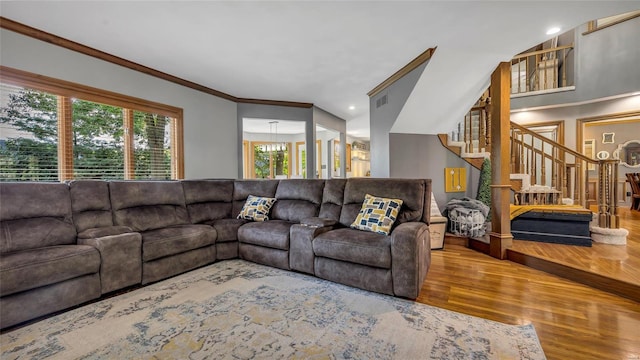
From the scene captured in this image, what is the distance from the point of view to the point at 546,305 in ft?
7.11

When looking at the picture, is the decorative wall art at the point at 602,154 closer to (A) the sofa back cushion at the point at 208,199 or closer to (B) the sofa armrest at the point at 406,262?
(B) the sofa armrest at the point at 406,262

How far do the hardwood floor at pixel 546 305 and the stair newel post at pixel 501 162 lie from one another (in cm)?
30

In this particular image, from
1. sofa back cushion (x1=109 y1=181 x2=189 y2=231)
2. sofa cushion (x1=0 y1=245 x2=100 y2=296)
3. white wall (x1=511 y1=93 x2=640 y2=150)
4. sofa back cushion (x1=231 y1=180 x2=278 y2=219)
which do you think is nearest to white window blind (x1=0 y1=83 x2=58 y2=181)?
sofa back cushion (x1=109 y1=181 x2=189 y2=231)

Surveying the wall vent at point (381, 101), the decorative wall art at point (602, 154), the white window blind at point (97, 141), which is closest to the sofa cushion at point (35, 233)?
the white window blind at point (97, 141)

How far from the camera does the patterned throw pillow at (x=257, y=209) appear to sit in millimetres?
3594

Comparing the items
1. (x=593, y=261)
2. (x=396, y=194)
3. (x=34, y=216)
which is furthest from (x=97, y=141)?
(x=593, y=261)

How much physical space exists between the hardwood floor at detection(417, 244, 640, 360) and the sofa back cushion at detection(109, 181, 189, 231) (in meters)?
2.93

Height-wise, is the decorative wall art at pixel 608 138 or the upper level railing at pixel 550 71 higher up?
the upper level railing at pixel 550 71

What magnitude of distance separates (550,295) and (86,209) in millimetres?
4394

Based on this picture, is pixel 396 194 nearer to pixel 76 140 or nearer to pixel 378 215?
pixel 378 215

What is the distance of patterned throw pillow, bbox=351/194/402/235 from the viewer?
8.73 feet

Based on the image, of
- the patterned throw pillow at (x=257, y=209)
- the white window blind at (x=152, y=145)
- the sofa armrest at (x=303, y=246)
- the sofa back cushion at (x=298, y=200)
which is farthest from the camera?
the white window blind at (x=152, y=145)

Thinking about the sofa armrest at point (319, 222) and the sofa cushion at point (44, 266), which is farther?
the sofa armrest at point (319, 222)

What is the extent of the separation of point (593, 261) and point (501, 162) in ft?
4.29
